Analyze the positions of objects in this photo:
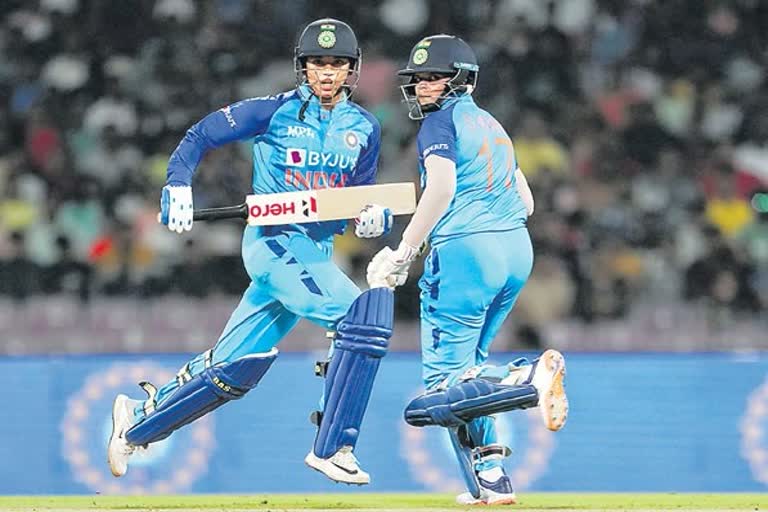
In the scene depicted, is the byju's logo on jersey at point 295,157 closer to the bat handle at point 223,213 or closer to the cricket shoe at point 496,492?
the bat handle at point 223,213

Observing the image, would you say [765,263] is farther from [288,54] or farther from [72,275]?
[72,275]

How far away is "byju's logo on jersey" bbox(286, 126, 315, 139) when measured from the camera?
8.38 m

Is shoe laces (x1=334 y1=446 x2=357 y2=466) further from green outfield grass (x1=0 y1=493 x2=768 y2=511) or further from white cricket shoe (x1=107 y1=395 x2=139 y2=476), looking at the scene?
white cricket shoe (x1=107 y1=395 x2=139 y2=476)

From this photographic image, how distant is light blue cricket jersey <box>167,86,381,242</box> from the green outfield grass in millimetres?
1593

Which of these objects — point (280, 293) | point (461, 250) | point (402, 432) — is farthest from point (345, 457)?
point (402, 432)

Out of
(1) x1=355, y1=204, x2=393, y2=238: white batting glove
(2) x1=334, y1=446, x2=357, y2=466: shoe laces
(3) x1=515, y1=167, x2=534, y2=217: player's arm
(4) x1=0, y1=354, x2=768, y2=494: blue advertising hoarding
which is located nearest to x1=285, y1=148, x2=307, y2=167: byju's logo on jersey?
(1) x1=355, y1=204, x2=393, y2=238: white batting glove

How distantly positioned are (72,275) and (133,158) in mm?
1239

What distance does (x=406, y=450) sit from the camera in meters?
11.1

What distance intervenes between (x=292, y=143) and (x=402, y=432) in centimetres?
324

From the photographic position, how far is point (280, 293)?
823 centimetres

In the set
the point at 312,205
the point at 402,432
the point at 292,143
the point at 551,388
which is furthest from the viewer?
the point at 402,432

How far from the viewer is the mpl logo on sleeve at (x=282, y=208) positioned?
8.21 meters

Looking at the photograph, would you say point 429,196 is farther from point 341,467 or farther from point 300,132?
point 341,467

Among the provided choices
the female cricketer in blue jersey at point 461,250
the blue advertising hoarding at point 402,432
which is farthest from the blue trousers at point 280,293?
the blue advertising hoarding at point 402,432
